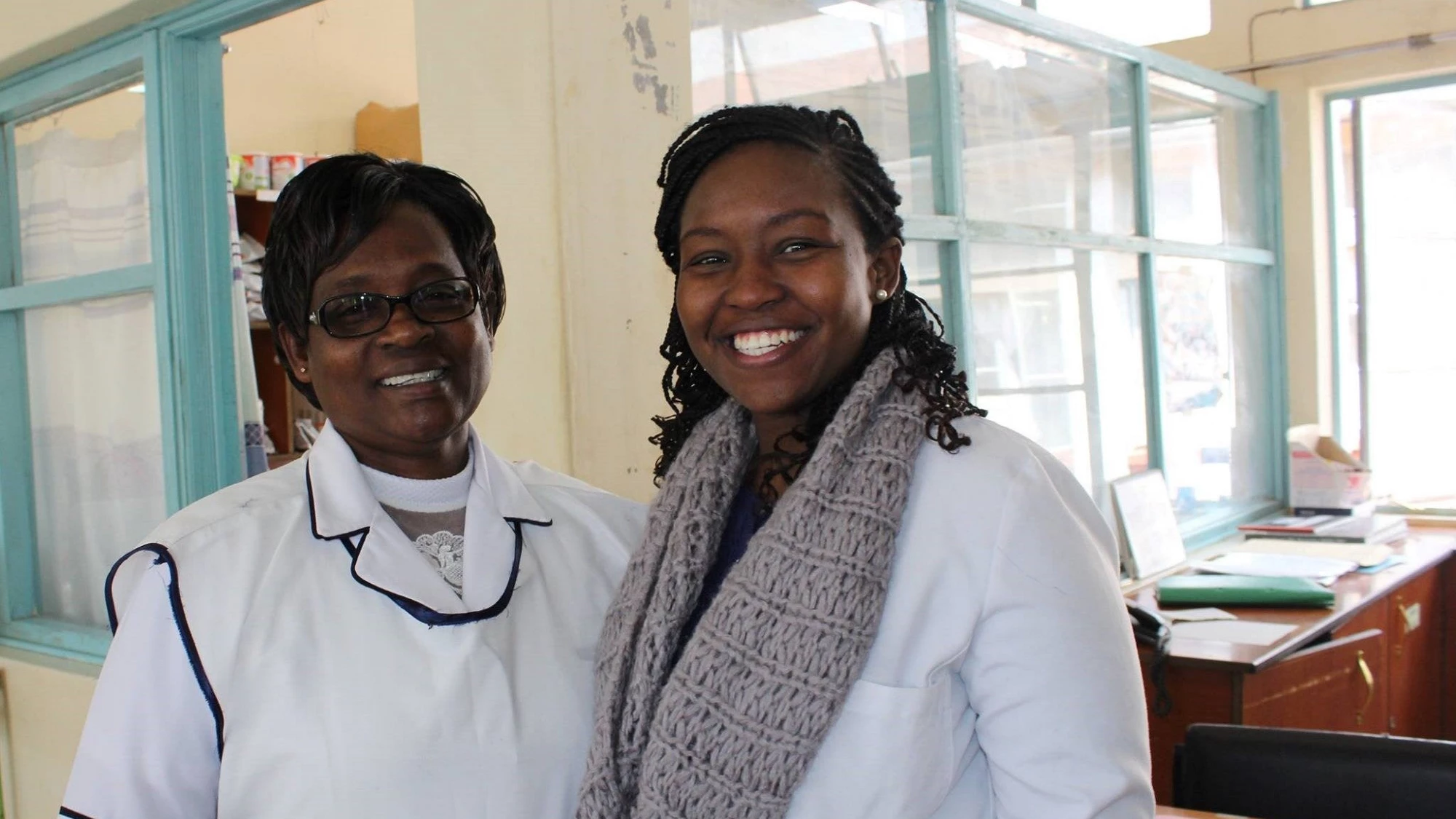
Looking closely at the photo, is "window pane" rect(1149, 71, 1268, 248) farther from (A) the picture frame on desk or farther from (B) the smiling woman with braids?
(B) the smiling woman with braids

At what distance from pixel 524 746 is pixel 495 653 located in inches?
3.9

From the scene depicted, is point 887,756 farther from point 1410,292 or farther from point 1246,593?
point 1410,292

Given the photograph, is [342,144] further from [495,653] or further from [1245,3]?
[495,653]

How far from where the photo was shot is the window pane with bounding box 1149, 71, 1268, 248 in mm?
4145

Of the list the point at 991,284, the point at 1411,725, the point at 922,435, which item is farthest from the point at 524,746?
the point at 1411,725

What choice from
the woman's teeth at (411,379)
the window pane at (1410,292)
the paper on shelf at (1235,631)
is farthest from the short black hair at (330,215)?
the window pane at (1410,292)

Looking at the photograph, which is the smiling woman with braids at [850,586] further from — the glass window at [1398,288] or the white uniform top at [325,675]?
the glass window at [1398,288]

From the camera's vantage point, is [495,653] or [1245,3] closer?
[495,653]

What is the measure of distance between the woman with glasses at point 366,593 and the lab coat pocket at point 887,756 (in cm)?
31

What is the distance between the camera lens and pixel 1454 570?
13.0 ft

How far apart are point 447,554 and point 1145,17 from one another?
459 cm

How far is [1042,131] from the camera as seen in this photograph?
3.40 meters

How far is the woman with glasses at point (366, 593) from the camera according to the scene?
1109mm

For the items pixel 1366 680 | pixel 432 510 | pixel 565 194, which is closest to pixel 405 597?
pixel 432 510
